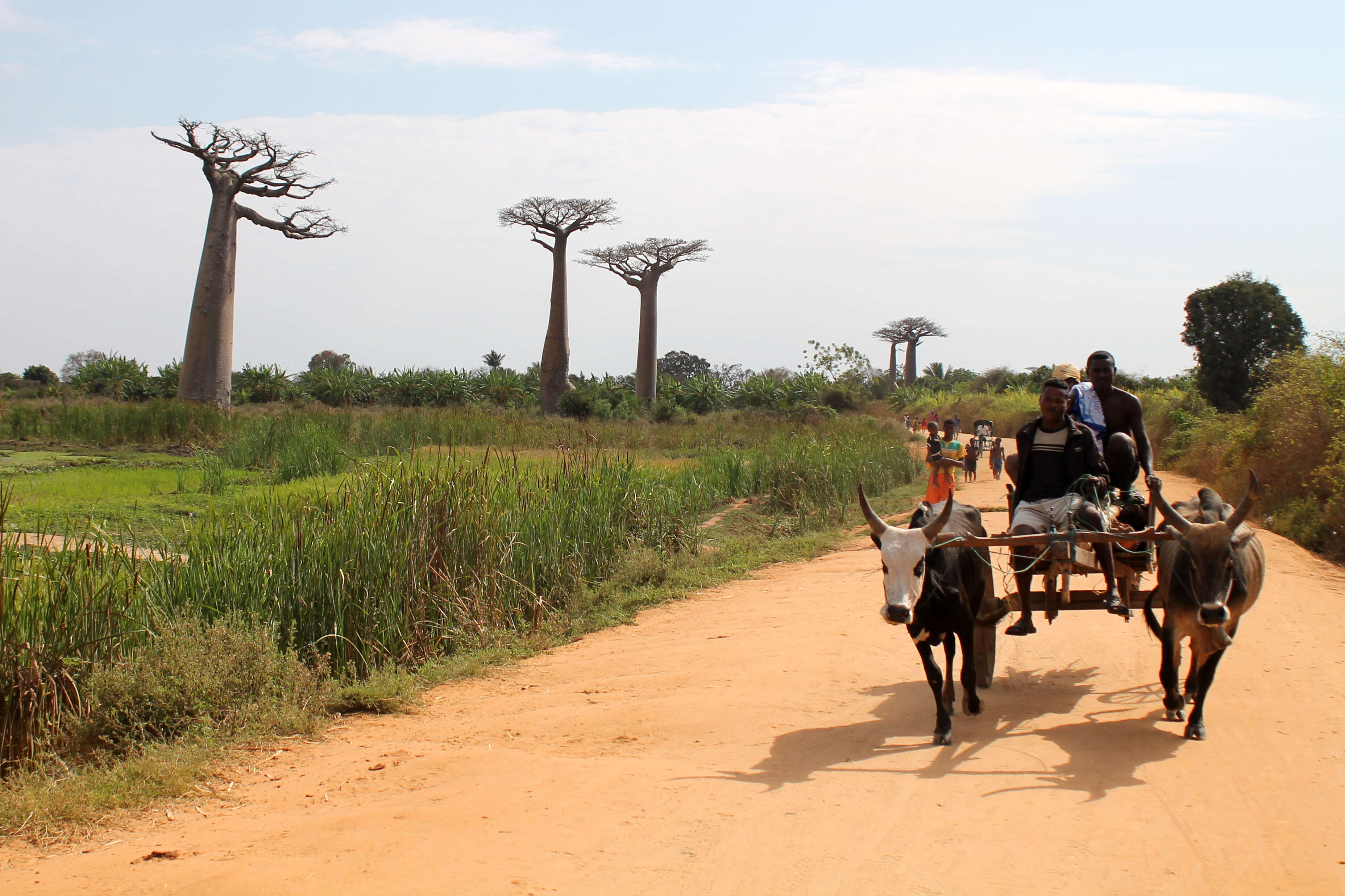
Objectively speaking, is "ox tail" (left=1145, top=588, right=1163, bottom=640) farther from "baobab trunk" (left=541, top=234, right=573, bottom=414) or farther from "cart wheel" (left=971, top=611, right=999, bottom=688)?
"baobab trunk" (left=541, top=234, right=573, bottom=414)

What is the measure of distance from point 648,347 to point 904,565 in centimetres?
3956

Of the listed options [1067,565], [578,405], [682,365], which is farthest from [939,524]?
[682,365]

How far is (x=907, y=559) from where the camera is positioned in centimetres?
458

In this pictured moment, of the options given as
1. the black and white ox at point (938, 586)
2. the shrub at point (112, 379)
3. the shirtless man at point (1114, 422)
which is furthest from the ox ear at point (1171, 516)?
the shrub at point (112, 379)

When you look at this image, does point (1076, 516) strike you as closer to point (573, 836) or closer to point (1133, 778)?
point (1133, 778)

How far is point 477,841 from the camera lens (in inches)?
147

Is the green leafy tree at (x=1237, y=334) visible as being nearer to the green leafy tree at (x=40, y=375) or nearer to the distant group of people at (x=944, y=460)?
the distant group of people at (x=944, y=460)

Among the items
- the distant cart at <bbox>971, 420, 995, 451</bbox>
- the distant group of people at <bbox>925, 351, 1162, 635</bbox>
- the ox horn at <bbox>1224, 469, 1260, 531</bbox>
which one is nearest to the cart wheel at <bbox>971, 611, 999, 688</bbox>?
A: the distant group of people at <bbox>925, 351, 1162, 635</bbox>

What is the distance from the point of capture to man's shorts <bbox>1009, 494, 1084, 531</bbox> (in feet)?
16.9

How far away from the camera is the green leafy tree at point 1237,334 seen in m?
22.8

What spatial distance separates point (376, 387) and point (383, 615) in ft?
116

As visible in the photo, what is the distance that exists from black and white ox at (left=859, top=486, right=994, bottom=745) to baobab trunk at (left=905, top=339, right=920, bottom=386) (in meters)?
68.7

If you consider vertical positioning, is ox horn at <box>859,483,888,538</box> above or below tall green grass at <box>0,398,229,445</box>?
below

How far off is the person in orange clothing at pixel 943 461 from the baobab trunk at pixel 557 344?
97.8 feet
